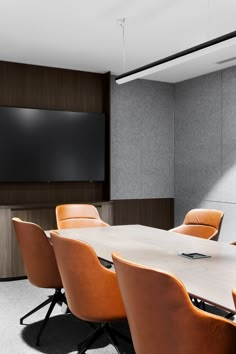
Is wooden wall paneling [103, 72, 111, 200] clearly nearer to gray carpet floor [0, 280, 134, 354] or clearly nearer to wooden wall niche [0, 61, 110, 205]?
wooden wall niche [0, 61, 110, 205]

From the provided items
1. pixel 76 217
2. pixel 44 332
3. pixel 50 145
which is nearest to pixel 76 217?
pixel 76 217

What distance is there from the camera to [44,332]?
152 inches

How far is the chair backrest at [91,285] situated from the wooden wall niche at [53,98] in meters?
3.47

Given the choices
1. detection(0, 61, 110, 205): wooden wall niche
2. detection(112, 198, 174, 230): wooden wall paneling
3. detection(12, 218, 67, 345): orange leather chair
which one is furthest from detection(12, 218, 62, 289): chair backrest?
detection(112, 198, 174, 230): wooden wall paneling

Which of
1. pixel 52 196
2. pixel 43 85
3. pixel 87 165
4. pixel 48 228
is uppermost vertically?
pixel 43 85

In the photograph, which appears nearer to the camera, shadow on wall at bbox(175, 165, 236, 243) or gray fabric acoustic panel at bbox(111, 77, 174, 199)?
shadow on wall at bbox(175, 165, 236, 243)

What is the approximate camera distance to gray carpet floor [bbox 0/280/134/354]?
11.4ft

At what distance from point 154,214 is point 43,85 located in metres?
2.72

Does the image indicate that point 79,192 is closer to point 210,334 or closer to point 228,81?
point 228,81

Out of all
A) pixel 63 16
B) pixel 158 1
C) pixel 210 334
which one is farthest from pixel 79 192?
pixel 210 334

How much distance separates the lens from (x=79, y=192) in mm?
6676

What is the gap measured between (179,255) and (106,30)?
2.73 meters

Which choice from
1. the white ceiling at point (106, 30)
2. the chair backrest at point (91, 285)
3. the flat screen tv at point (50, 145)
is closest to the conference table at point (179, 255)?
the chair backrest at point (91, 285)

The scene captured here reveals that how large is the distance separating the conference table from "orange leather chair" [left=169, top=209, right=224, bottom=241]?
58cm
